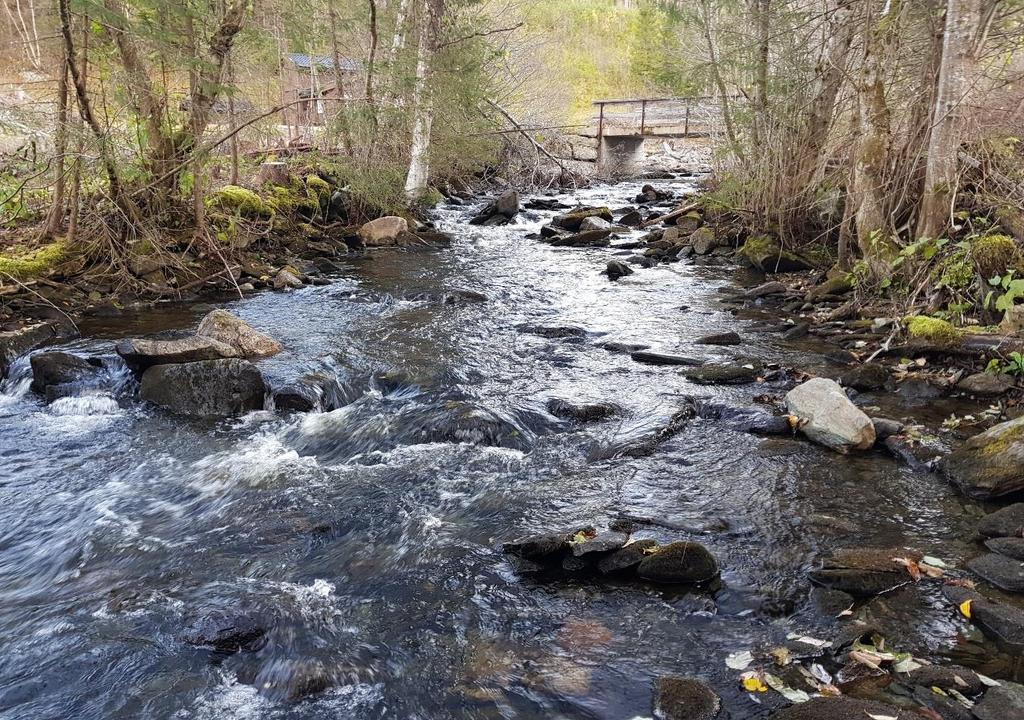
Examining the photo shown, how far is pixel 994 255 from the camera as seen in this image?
7109mm

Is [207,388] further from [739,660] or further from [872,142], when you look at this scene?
[872,142]

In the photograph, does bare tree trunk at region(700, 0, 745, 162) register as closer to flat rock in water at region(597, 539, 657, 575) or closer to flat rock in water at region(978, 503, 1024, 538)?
flat rock in water at region(978, 503, 1024, 538)

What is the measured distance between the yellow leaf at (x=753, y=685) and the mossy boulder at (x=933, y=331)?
16.3ft

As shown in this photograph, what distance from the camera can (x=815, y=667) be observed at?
3256 mm

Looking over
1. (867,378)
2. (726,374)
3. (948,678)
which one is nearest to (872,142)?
(867,378)

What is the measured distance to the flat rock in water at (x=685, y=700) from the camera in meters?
3.05

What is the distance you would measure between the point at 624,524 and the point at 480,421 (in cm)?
202

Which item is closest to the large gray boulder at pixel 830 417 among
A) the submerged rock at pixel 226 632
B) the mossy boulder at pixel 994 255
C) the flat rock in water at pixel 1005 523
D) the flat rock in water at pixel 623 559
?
the flat rock in water at pixel 1005 523

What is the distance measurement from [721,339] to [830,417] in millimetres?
2807

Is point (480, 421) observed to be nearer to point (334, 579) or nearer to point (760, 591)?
point (334, 579)

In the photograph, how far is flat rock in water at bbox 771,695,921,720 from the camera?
281 cm

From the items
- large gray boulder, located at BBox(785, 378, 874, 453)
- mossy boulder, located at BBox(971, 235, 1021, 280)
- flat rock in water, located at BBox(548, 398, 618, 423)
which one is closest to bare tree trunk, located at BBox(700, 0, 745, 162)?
mossy boulder, located at BBox(971, 235, 1021, 280)

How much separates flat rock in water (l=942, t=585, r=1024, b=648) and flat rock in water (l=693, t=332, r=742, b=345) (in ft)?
16.0

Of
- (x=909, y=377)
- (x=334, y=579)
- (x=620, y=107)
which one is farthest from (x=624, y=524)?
(x=620, y=107)
